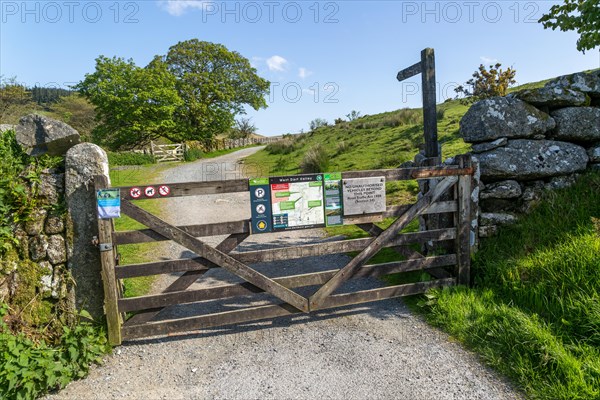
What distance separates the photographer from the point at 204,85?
3856 cm

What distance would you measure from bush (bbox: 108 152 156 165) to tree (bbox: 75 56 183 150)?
5.72m

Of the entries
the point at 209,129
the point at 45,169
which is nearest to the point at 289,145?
the point at 209,129

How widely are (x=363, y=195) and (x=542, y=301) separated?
250cm

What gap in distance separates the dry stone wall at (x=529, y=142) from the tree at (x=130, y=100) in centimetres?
3317

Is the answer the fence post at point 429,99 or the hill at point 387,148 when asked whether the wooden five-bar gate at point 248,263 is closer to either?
the fence post at point 429,99

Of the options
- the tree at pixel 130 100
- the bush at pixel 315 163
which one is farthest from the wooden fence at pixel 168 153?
the bush at pixel 315 163

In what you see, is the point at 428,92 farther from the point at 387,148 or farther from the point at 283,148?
the point at 283,148

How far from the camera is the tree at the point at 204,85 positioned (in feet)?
125

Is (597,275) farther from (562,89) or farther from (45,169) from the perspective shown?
(45,169)

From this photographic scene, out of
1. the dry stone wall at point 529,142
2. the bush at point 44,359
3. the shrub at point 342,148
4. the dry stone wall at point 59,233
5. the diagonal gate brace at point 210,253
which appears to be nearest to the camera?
the bush at point 44,359

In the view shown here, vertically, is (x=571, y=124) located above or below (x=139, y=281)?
above

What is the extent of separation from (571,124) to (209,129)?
36803 millimetres

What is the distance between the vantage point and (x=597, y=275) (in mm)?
4164

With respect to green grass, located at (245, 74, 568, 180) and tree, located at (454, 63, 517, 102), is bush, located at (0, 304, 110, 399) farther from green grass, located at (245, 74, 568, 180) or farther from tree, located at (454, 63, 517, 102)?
tree, located at (454, 63, 517, 102)
